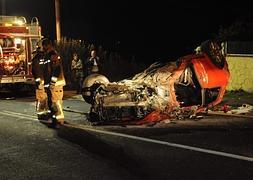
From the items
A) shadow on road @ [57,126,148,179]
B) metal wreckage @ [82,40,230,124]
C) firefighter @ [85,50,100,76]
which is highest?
firefighter @ [85,50,100,76]

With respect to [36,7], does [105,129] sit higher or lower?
lower

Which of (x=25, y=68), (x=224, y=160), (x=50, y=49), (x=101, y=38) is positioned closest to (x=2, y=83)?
(x=25, y=68)

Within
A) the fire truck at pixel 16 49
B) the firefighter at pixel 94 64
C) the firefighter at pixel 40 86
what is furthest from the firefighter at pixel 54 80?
the fire truck at pixel 16 49

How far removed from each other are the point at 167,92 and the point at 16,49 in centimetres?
946

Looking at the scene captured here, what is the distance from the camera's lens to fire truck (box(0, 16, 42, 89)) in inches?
703

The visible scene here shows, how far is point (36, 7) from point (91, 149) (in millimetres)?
34969

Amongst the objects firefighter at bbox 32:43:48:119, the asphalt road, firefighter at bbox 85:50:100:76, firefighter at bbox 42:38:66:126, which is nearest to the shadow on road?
the asphalt road

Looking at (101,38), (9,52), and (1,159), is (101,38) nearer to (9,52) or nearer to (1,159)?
(9,52)

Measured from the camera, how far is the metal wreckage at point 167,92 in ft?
34.0

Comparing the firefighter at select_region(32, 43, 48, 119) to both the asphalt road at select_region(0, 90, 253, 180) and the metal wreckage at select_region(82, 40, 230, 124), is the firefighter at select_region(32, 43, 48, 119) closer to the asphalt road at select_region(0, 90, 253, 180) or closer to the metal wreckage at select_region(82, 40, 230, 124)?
the asphalt road at select_region(0, 90, 253, 180)

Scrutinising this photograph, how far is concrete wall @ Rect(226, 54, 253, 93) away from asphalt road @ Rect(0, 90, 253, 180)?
4571 millimetres

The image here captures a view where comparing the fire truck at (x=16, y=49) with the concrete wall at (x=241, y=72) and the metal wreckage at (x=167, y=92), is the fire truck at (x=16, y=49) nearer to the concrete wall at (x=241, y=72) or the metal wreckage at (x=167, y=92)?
the concrete wall at (x=241, y=72)

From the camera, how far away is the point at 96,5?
125ft

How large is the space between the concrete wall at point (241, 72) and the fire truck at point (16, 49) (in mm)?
7233
